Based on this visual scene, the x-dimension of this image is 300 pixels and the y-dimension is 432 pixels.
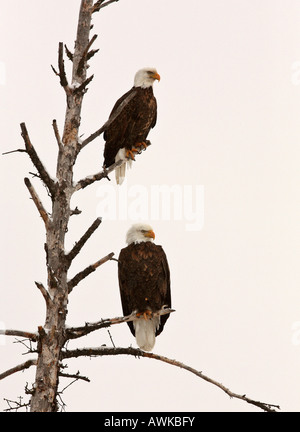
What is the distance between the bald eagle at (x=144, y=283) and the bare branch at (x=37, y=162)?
226 cm

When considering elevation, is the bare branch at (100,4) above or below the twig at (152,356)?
above

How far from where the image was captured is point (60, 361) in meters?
5.30

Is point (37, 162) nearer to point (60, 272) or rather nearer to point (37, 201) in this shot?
point (37, 201)

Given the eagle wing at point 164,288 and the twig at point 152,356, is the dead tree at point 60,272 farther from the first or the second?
the eagle wing at point 164,288

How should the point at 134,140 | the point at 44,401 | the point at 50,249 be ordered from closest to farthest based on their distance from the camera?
the point at 44,401 < the point at 50,249 < the point at 134,140

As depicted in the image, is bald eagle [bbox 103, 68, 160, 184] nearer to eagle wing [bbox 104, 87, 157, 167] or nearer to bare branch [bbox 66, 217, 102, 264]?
eagle wing [bbox 104, 87, 157, 167]

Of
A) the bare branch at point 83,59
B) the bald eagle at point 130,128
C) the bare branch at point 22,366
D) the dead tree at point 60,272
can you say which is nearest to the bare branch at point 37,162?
the dead tree at point 60,272

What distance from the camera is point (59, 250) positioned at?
216 inches

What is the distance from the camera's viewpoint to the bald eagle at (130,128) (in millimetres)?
8680

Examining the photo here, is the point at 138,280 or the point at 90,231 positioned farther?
the point at 138,280
